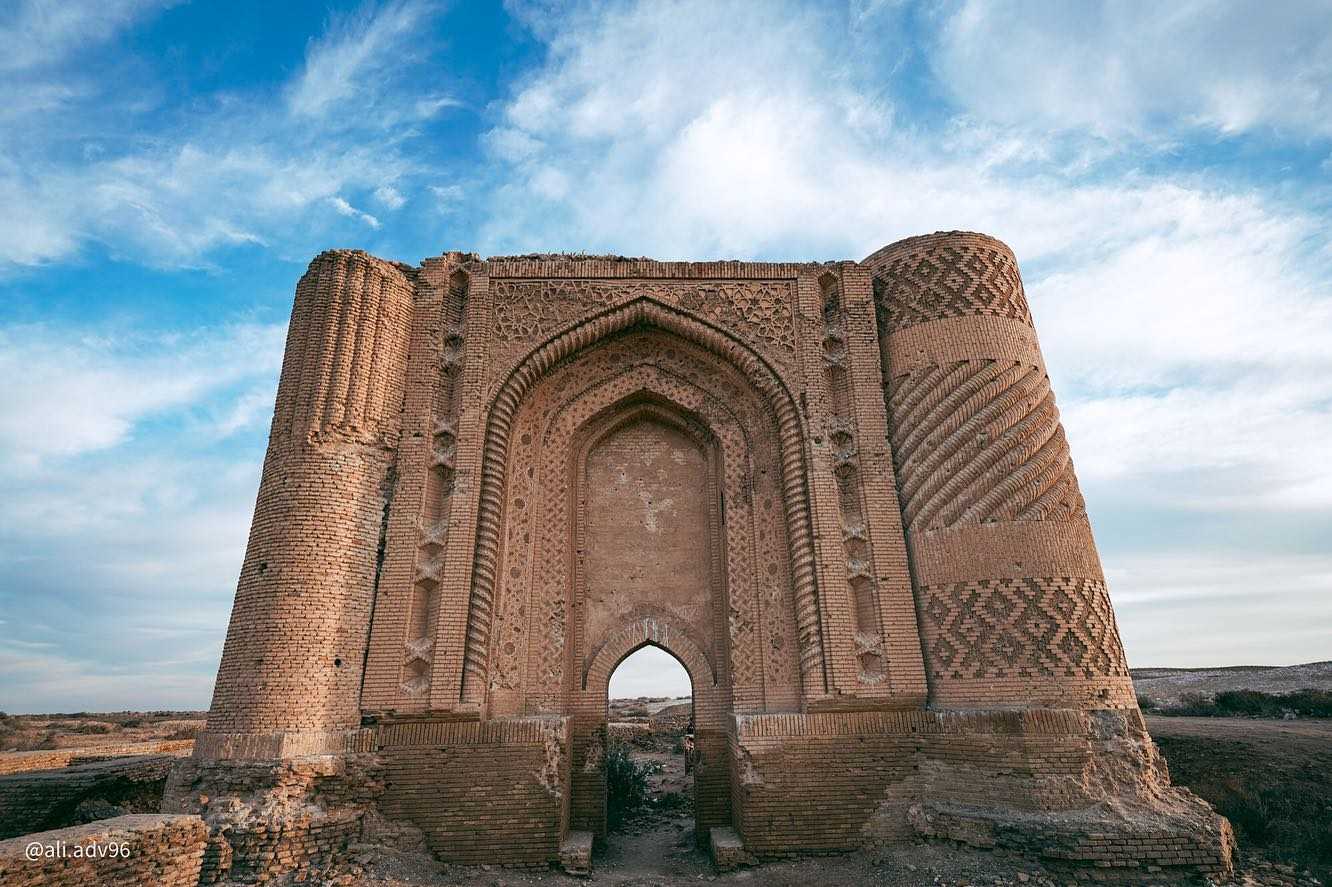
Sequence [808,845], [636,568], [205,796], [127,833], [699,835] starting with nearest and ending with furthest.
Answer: [127,833]
[205,796]
[808,845]
[699,835]
[636,568]

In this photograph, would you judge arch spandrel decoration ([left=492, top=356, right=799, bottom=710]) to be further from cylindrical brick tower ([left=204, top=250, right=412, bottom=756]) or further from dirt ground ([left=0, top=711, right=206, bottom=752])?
dirt ground ([left=0, top=711, right=206, bottom=752])

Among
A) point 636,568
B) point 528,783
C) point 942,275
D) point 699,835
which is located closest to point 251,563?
point 528,783

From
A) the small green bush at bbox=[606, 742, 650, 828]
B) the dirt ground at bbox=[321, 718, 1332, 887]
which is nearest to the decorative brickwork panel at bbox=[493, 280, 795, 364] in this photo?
the dirt ground at bbox=[321, 718, 1332, 887]

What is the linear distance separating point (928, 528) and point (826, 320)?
9.80ft

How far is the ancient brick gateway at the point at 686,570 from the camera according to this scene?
254 inches

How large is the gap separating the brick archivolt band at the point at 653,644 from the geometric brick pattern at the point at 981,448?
114 inches

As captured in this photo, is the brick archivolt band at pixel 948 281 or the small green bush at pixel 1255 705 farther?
the small green bush at pixel 1255 705

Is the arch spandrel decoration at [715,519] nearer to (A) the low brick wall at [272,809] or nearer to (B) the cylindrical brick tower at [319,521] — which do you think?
(B) the cylindrical brick tower at [319,521]

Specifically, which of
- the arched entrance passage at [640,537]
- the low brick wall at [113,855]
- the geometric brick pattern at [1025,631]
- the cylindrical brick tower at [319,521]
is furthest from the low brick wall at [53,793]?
the geometric brick pattern at [1025,631]

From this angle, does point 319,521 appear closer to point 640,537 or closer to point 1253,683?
point 640,537

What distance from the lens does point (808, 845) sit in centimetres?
666

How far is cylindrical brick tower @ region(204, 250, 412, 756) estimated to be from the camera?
6.46m

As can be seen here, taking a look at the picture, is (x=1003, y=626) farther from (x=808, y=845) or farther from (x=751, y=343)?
(x=751, y=343)

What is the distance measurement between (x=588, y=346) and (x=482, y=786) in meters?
5.12
